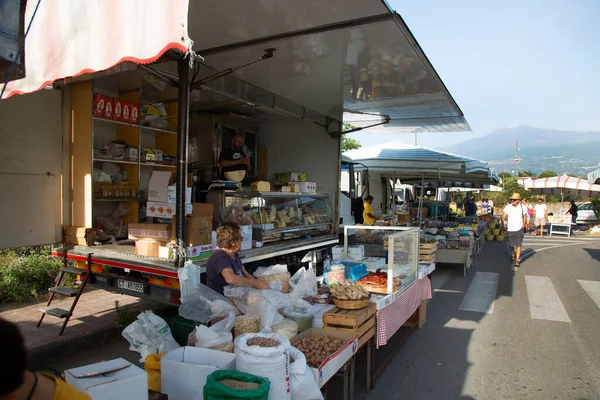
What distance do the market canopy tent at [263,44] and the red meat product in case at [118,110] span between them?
1.57 m

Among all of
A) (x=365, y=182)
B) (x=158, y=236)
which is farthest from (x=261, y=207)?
(x=365, y=182)

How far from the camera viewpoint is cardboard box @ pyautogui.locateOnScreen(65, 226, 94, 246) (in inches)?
211

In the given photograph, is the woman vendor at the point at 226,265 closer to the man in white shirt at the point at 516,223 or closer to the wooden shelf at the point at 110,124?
the wooden shelf at the point at 110,124

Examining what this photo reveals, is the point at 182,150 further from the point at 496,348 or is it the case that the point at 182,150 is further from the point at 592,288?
the point at 592,288

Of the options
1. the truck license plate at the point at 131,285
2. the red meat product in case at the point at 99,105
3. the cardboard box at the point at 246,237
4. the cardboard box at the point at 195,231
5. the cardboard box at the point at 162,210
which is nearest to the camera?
the cardboard box at the point at 195,231

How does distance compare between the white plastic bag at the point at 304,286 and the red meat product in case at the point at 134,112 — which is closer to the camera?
the white plastic bag at the point at 304,286

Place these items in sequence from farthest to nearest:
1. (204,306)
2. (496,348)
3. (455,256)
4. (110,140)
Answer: (455,256) < (110,140) < (496,348) < (204,306)

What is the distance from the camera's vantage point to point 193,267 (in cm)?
404

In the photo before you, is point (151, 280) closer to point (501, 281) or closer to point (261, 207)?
point (261, 207)

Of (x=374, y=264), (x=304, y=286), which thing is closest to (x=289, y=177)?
(x=374, y=264)

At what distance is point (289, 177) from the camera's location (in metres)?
7.95

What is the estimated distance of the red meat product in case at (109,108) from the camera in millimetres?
6027

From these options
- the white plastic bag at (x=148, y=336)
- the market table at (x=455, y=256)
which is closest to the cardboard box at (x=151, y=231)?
the white plastic bag at (x=148, y=336)

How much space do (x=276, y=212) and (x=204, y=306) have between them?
2.92 meters
